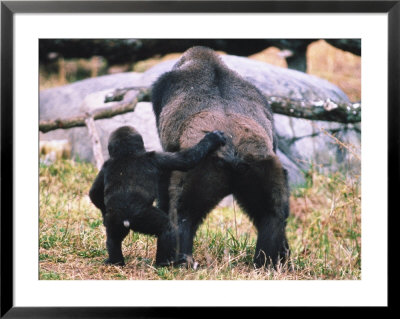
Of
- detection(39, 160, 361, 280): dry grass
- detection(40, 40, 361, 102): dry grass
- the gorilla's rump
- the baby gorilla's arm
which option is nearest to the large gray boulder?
detection(40, 40, 361, 102): dry grass

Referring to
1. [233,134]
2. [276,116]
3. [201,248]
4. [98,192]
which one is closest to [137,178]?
[98,192]

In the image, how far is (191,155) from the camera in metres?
Answer: 4.76

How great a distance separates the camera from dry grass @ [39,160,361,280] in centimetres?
491

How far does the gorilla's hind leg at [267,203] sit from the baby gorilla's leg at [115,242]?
2.77 ft

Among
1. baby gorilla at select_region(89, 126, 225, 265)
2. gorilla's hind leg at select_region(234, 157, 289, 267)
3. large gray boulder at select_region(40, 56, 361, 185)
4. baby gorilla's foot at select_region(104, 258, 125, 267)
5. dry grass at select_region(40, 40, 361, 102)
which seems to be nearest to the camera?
baby gorilla at select_region(89, 126, 225, 265)

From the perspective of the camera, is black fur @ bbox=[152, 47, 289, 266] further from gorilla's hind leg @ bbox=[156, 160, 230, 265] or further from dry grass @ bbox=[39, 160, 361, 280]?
dry grass @ bbox=[39, 160, 361, 280]

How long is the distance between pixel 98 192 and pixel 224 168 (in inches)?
36.3

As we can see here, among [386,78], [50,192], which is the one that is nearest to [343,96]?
[386,78]

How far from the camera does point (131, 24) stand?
482 centimetres

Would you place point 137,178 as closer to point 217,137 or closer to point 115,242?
point 115,242

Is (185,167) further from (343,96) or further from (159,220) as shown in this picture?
(343,96)

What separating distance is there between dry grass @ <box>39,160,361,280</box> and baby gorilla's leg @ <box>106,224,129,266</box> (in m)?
0.06

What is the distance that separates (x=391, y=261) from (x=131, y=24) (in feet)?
7.82

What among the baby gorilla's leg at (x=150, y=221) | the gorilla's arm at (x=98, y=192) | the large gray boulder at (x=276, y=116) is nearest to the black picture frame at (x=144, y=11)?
the gorilla's arm at (x=98, y=192)
